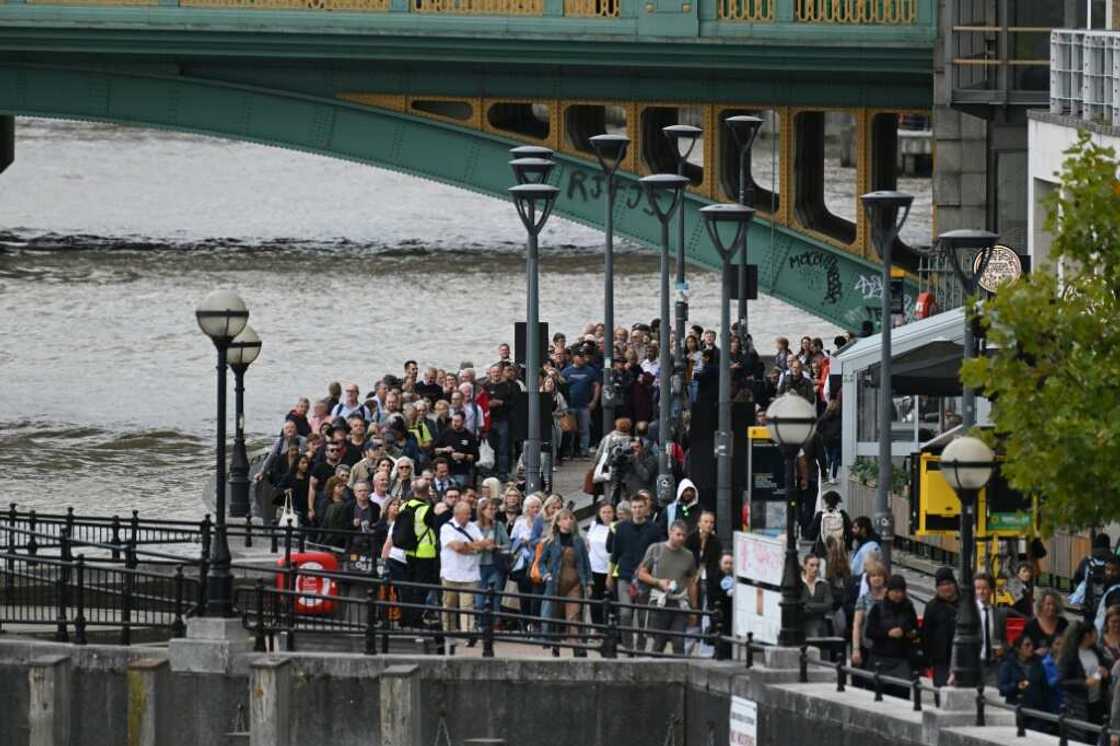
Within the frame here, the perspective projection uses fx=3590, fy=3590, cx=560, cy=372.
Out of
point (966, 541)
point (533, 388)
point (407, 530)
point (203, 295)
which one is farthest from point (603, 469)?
point (203, 295)

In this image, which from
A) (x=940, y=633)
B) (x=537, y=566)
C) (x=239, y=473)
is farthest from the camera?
(x=239, y=473)

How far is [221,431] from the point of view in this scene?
92.2ft

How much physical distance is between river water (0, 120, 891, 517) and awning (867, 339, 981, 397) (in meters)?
12.7

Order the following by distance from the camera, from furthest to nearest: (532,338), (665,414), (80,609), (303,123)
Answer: (303,123) → (532,338) → (665,414) → (80,609)

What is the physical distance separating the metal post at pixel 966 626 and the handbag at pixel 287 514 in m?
10.8

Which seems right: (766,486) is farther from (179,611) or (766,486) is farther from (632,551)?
(179,611)

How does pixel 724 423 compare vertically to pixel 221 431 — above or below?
above

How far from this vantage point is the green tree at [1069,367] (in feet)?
82.1

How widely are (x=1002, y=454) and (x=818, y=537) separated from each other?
274 centimetres

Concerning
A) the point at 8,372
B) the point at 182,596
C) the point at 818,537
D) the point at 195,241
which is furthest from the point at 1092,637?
the point at 195,241

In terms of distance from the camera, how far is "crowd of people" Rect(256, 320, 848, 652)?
28359 millimetres

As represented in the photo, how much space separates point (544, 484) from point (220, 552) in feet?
33.1

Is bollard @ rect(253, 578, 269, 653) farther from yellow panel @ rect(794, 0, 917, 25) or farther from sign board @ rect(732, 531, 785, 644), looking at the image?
yellow panel @ rect(794, 0, 917, 25)

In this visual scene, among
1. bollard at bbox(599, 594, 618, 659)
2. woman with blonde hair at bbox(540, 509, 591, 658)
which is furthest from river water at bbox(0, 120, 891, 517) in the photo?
bollard at bbox(599, 594, 618, 659)
